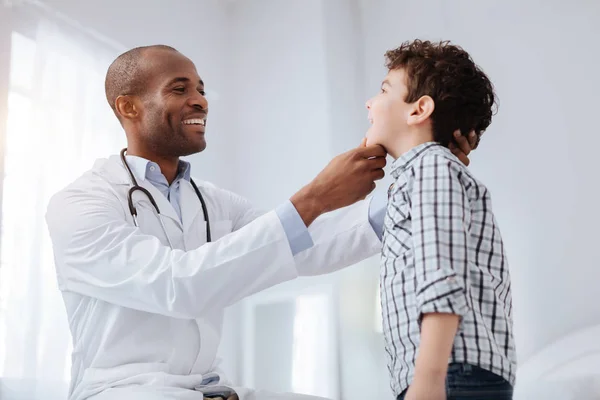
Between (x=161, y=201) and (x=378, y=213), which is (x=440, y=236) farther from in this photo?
(x=161, y=201)

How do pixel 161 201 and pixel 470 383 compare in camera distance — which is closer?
pixel 470 383

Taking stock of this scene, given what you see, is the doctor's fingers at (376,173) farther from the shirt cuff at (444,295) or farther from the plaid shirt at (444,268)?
the shirt cuff at (444,295)

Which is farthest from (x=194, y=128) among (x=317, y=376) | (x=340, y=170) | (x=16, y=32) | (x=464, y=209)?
(x=317, y=376)

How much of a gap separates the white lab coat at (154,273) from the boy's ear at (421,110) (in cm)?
36

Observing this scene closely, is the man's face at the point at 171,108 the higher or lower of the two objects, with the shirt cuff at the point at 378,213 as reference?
higher

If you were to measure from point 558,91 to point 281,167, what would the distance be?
1238 mm

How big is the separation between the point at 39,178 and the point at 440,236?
1.64m

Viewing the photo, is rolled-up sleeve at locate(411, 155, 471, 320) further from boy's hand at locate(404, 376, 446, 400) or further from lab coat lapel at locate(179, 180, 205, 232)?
lab coat lapel at locate(179, 180, 205, 232)

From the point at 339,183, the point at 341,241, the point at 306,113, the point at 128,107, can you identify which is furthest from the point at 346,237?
the point at 306,113

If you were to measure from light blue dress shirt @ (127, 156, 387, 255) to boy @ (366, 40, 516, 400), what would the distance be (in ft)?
0.78

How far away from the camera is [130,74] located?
2047 mm

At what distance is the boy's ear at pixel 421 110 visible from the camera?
4.34 feet

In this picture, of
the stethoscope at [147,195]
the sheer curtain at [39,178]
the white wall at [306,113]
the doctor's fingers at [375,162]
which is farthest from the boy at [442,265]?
the white wall at [306,113]

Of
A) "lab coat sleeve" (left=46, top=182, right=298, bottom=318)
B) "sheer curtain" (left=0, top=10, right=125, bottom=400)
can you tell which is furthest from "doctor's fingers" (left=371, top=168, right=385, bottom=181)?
"sheer curtain" (left=0, top=10, right=125, bottom=400)
